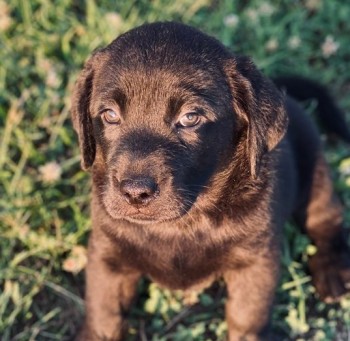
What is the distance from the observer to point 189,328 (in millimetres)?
3090

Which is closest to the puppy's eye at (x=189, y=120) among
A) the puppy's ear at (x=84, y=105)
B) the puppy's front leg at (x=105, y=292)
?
the puppy's ear at (x=84, y=105)

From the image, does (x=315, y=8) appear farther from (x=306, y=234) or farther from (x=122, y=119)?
(x=122, y=119)

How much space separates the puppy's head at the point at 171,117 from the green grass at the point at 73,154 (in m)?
0.88

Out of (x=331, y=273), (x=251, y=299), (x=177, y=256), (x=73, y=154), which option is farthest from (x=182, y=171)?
(x=73, y=154)

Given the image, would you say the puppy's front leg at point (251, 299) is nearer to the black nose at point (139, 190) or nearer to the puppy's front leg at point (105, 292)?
the puppy's front leg at point (105, 292)

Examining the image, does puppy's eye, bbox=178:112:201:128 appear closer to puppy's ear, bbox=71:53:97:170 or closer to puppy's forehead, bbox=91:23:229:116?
puppy's forehead, bbox=91:23:229:116

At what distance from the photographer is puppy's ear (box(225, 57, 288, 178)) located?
7.93 feet

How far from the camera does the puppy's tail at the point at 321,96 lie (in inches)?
147

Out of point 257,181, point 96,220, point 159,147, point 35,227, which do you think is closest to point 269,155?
point 257,181

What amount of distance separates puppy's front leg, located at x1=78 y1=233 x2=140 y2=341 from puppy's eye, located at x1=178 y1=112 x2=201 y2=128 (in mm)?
645

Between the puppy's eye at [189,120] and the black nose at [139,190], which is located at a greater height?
the puppy's eye at [189,120]

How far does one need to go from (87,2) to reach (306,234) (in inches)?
79.1

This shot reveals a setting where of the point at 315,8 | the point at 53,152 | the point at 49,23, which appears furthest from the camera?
the point at 315,8

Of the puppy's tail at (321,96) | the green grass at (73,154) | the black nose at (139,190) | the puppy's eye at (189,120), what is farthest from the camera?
the puppy's tail at (321,96)
